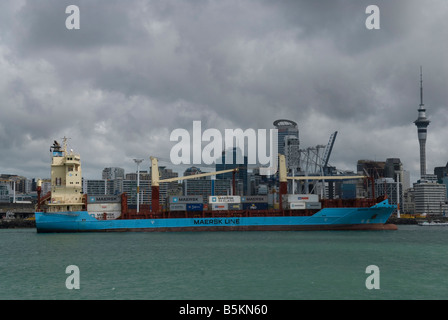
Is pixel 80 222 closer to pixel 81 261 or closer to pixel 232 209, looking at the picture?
pixel 232 209

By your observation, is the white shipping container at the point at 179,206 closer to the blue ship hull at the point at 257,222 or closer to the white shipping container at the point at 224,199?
the blue ship hull at the point at 257,222

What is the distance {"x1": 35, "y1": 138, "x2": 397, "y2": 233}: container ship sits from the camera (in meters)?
64.8

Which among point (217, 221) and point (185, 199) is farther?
point (185, 199)

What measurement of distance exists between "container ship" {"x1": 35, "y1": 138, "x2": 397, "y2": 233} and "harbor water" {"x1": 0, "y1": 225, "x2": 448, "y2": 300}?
72.6ft

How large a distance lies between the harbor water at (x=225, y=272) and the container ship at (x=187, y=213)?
72.6ft

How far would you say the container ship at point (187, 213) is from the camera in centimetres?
6475

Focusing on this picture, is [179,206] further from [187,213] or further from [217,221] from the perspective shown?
[217,221]

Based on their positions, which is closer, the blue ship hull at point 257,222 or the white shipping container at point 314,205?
the blue ship hull at point 257,222

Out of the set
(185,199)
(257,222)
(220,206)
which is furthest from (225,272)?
(185,199)

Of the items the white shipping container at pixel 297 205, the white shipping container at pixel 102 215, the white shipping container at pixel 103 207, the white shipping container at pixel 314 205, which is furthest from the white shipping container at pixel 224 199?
the white shipping container at pixel 102 215

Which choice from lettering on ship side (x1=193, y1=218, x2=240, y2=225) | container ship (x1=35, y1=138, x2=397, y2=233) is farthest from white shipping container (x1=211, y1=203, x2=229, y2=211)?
lettering on ship side (x1=193, y1=218, x2=240, y2=225)

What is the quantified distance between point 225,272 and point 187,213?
136ft

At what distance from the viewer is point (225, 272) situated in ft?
91.9
